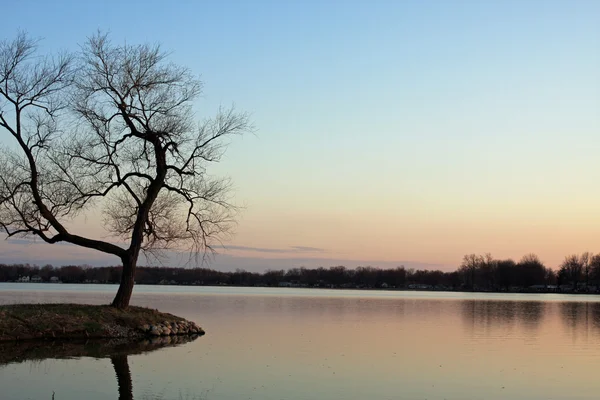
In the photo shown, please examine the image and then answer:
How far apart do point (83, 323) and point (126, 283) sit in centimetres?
348

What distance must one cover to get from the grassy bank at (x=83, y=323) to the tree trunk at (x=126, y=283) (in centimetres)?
46

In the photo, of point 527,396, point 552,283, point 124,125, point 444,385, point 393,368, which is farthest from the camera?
point 552,283

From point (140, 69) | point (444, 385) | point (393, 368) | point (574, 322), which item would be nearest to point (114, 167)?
point (140, 69)

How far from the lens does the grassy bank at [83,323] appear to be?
24458 mm

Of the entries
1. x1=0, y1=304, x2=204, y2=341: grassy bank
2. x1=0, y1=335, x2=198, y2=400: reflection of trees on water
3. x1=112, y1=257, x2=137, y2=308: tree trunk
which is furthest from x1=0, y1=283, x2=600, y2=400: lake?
x1=112, y1=257, x2=137, y2=308: tree trunk

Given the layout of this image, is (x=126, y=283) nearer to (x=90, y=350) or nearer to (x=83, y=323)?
(x=83, y=323)

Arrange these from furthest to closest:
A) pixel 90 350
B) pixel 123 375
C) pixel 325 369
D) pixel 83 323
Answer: pixel 83 323 < pixel 90 350 < pixel 325 369 < pixel 123 375

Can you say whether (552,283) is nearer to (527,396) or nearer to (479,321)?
(479,321)

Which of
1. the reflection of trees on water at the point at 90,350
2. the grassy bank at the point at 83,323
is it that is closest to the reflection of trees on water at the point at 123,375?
the reflection of trees on water at the point at 90,350

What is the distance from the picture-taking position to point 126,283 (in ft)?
95.1

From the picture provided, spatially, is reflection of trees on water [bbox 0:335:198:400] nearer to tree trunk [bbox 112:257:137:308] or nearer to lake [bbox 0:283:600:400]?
lake [bbox 0:283:600:400]

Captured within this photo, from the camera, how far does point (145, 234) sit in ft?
100.0

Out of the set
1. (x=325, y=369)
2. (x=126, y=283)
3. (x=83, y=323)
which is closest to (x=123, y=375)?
(x=325, y=369)

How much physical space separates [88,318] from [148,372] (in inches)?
389
